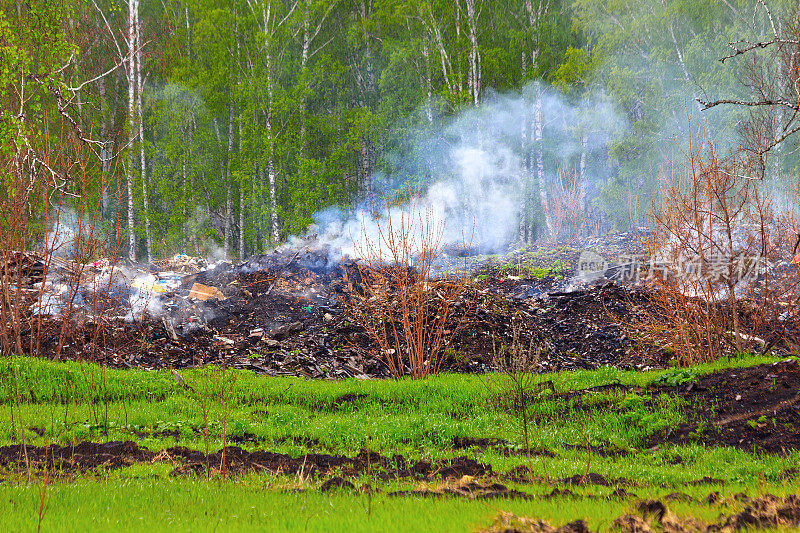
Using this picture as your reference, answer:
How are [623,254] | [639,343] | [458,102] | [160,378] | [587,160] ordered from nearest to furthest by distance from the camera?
[160,378] < [639,343] < [623,254] < [458,102] < [587,160]

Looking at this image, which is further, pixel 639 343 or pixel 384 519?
pixel 639 343

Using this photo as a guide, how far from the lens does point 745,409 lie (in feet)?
23.9

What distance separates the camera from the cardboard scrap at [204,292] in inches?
619

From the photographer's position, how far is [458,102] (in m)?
27.3

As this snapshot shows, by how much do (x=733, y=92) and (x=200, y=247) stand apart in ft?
101

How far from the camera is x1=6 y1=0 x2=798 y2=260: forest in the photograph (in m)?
24.7

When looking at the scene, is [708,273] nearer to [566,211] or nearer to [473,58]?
[566,211]

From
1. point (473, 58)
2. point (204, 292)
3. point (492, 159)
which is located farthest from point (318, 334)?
point (473, 58)

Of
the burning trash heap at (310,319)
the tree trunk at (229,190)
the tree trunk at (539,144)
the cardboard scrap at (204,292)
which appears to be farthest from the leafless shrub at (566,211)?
the tree trunk at (229,190)

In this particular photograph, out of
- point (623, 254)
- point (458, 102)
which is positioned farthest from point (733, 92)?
point (458, 102)

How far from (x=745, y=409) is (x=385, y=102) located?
22.9 metres

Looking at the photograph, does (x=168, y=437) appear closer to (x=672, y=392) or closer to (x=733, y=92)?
(x=672, y=392)

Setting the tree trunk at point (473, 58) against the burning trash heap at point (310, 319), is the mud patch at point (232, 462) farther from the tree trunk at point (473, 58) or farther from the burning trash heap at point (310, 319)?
the tree trunk at point (473, 58)

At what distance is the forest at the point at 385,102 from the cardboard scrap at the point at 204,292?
8171 mm
